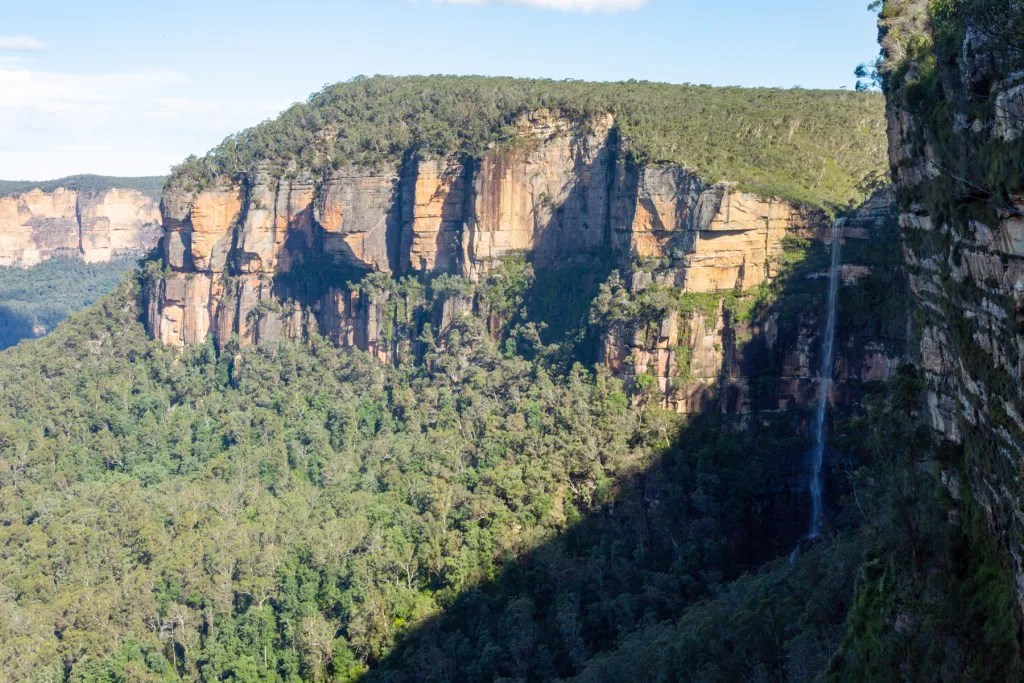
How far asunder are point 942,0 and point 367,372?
40343mm

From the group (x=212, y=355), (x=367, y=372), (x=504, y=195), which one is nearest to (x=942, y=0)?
(x=504, y=195)

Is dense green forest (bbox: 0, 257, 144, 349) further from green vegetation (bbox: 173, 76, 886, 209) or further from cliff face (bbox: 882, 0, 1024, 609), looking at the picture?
cliff face (bbox: 882, 0, 1024, 609)

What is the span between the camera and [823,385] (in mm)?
40125

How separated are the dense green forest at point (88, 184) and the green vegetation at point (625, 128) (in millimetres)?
59172

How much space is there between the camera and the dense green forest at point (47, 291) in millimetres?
115375

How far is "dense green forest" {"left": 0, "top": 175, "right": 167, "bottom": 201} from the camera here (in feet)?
398

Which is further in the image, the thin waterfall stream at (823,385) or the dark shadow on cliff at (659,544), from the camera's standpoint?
the thin waterfall stream at (823,385)

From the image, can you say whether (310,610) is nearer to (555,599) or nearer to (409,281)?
(555,599)

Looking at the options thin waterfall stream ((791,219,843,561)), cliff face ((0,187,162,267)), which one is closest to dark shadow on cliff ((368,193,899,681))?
thin waterfall stream ((791,219,843,561))

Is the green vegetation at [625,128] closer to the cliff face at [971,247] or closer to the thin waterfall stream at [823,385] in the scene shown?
the thin waterfall stream at [823,385]

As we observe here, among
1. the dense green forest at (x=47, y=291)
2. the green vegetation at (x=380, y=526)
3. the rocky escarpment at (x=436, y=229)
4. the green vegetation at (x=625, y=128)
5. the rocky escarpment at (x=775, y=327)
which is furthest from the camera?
the dense green forest at (x=47, y=291)

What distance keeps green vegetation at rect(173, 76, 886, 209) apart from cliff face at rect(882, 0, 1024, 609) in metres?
20.3

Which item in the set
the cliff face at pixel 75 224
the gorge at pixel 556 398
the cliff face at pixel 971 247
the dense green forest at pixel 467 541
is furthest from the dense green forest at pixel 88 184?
the cliff face at pixel 971 247

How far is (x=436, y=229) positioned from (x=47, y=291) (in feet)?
253
